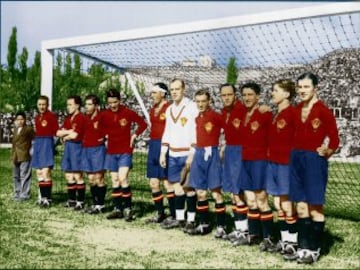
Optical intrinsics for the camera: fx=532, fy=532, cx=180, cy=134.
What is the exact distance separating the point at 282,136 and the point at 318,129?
44cm

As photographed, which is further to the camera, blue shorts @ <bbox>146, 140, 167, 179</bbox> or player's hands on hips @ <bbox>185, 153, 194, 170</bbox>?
blue shorts @ <bbox>146, 140, 167, 179</bbox>

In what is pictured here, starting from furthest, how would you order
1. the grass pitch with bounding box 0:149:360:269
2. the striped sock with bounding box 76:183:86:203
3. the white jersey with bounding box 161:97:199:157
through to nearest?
the striped sock with bounding box 76:183:86:203
the white jersey with bounding box 161:97:199:157
the grass pitch with bounding box 0:149:360:269

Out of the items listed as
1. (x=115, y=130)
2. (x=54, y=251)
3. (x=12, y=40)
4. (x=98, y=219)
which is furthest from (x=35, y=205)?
(x=12, y=40)

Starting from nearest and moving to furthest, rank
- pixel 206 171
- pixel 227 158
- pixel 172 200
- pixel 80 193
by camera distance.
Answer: pixel 227 158 < pixel 206 171 < pixel 172 200 < pixel 80 193

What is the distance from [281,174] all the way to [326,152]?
1.84ft

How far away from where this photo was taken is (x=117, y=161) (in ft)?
21.8

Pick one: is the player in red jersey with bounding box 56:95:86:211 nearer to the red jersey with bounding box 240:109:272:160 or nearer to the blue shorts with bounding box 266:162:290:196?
the red jersey with bounding box 240:109:272:160

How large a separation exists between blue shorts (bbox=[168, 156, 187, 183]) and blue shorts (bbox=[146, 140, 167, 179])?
1.13 ft

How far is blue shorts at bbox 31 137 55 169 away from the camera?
748 centimetres

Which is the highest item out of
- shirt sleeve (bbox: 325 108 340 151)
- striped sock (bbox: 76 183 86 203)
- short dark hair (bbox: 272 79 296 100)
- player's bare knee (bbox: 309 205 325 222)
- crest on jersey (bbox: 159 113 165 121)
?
short dark hair (bbox: 272 79 296 100)

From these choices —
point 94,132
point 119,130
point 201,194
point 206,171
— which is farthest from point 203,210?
point 94,132

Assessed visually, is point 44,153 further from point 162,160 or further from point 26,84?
point 26,84

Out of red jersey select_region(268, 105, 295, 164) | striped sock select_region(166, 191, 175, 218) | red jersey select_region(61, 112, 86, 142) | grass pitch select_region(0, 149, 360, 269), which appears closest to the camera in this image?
grass pitch select_region(0, 149, 360, 269)

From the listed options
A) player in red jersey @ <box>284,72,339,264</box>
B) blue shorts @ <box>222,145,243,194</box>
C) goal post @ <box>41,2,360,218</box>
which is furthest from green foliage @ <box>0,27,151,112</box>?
player in red jersey @ <box>284,72,339,264</box>
